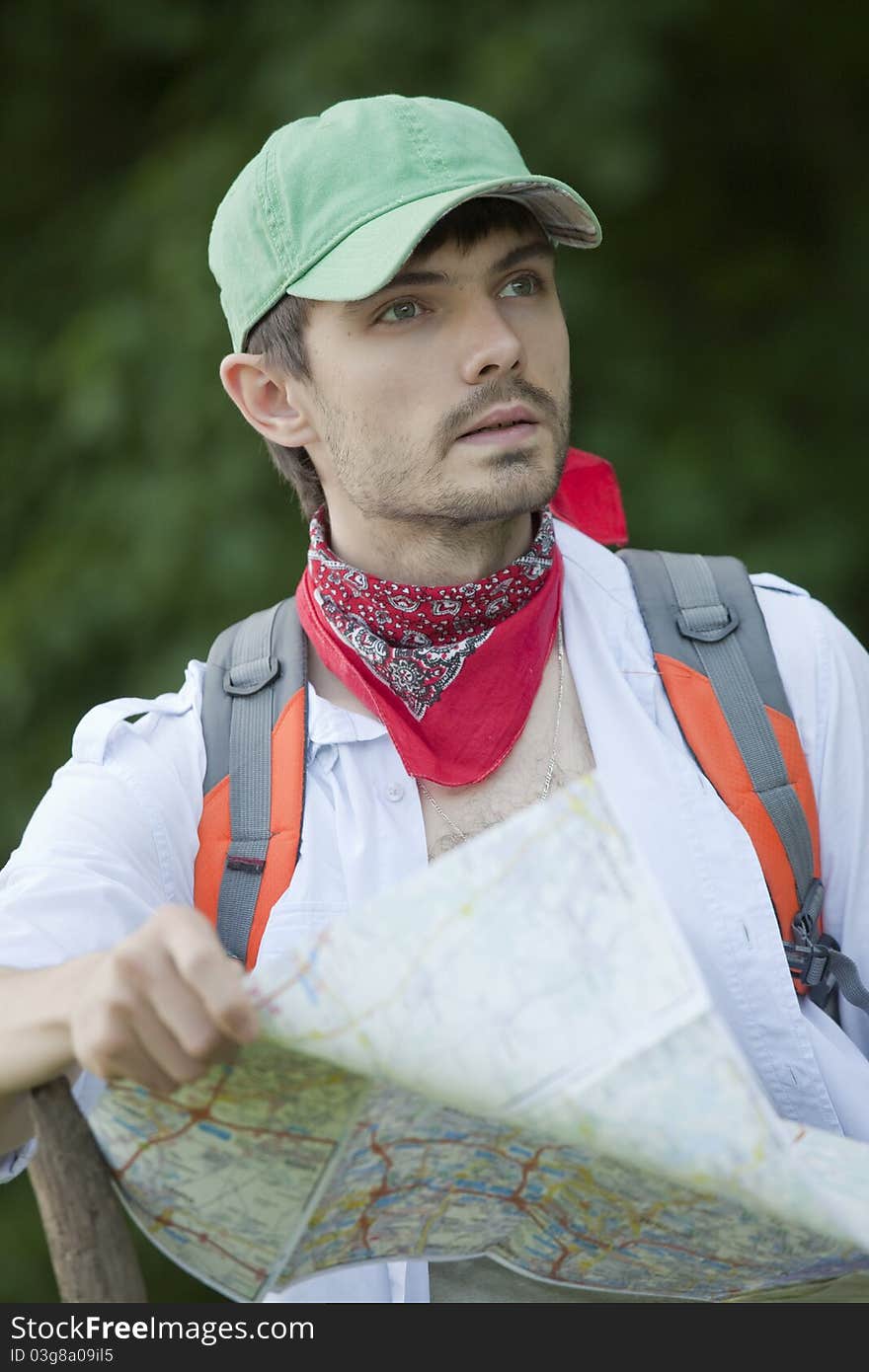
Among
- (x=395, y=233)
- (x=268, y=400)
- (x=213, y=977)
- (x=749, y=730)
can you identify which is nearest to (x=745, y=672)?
(x=749, y=730)

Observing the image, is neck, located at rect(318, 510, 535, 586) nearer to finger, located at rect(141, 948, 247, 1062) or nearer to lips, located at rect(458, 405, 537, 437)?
lips, located at rect(458, 405, 537, 437)

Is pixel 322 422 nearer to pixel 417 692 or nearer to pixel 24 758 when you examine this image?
pixel 417 692

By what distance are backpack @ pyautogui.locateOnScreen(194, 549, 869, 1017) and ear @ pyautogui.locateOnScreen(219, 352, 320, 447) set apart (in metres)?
0.32

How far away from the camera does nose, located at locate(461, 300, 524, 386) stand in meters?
1.74

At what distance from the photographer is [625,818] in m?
1.51

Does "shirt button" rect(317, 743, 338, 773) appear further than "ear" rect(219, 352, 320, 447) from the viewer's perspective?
No

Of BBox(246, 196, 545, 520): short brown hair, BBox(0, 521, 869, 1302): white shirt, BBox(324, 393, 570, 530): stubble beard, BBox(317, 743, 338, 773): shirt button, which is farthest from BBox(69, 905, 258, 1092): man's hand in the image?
BBox(246, 196, 545, 520): short brown hair

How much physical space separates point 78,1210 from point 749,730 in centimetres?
89

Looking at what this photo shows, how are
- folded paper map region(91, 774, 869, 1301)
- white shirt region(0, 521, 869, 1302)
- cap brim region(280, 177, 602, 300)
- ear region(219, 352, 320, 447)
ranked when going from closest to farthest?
folded paper map region(91, 774, 869, 1301) < white shirt region(0, 521, 869, 1302) < cap brim region(280, 177, 602, 300) < ear region(219, 352, 320, 447)

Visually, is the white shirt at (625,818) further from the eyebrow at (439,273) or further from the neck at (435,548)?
the eyebrow at (439,273)

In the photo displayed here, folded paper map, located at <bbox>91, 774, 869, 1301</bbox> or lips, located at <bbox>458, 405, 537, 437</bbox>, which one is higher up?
lips, located at <bbox>458, 405, 537, 437</bbox>

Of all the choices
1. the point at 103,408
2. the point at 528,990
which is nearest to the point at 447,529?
the point at 528,990

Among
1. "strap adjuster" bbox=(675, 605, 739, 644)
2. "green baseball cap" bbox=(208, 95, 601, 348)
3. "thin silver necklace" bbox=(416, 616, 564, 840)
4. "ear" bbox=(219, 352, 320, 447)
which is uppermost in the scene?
"green baseball cap" bbox=(208, 95, 601, 348)

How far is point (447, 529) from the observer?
1.85 meters
